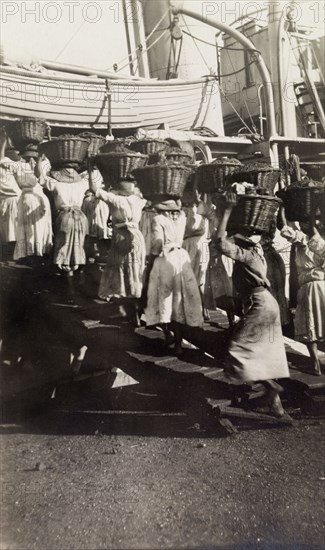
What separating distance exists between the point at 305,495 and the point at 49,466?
2.34m

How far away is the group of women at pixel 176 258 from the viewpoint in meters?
4.72

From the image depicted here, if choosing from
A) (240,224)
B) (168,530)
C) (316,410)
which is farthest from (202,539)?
(240,224)

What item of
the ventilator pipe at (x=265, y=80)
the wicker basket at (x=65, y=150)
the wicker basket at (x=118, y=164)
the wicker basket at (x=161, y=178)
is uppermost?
the ventilator pipe at (x=265, y=80)

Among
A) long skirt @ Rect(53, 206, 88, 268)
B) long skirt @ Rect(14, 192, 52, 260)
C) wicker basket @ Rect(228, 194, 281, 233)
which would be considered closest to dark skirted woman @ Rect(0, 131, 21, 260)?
long skirt @ Rect(14, 192, 52, 260)

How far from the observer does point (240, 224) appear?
4809 millimetres

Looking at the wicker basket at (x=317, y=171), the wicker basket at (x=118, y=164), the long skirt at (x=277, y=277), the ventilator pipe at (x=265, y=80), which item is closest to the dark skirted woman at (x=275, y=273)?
the long skirt at (x=277, y=277)

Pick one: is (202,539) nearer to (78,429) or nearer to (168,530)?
(168,530)

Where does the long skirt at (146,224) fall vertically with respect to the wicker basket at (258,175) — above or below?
below

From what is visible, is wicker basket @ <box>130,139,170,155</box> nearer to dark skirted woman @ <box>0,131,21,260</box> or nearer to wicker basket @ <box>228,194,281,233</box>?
dark skirted woman @ <box>0,131,21,260</box>

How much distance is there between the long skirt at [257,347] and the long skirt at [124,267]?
121cm

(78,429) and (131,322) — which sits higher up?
(131,322)

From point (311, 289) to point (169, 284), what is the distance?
4.81 feet

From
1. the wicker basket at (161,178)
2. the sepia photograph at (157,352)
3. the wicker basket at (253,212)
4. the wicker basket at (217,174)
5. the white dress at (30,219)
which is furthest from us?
the white dress at (30,219)

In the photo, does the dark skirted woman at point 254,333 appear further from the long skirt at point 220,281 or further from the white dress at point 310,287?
the long skirt at point 220,281
